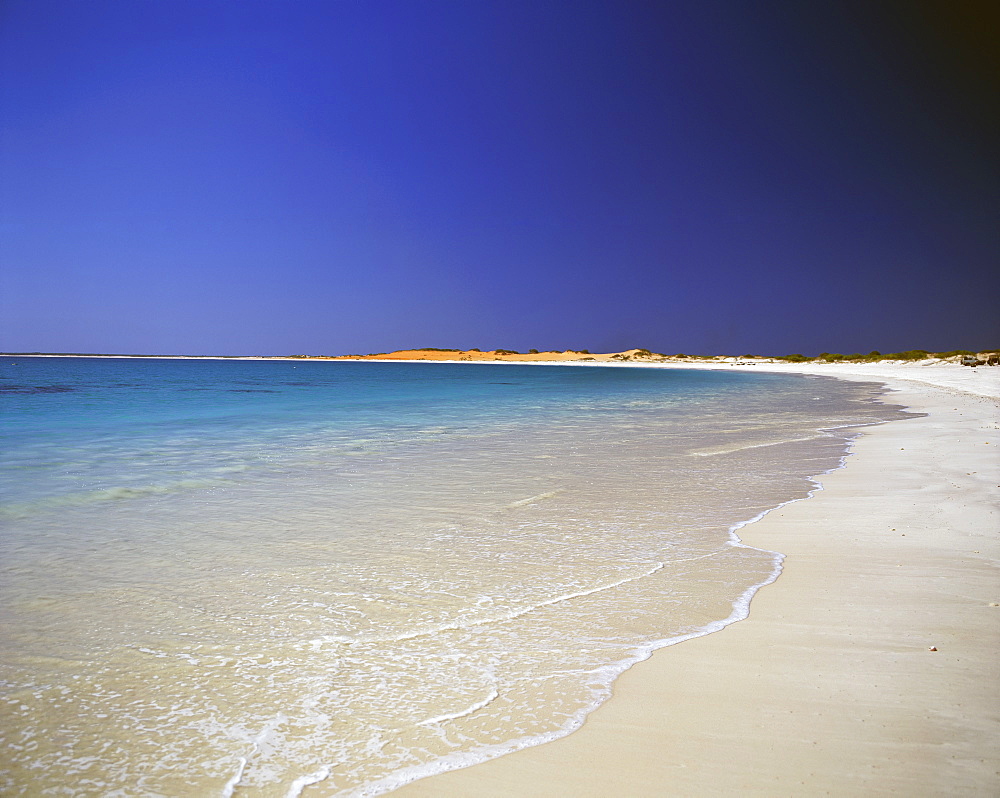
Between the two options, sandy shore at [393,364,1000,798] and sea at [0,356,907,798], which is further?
sea at [0,356,907,798]

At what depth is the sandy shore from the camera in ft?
6.73

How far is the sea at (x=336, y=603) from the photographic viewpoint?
2244 mm

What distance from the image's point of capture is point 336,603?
3.60 meters

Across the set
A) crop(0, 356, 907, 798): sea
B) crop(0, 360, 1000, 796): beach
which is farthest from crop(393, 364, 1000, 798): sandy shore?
crop(0, 356, 907, 798): sea

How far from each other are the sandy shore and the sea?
0.51ft

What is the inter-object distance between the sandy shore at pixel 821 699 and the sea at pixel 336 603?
0.16m

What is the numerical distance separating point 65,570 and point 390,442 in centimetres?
751

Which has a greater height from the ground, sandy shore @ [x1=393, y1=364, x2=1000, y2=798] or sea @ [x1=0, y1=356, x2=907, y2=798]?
sandy shore @ [x1=393, y1=364, x2=1000, y2=798]

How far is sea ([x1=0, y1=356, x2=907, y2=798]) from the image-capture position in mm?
2244

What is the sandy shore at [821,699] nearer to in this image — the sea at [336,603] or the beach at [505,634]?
the beach at [505,634]

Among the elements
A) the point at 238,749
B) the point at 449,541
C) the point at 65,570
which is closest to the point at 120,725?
the point at 238,749

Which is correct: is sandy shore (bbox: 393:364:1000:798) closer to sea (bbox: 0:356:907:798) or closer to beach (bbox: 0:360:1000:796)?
beach (bbox: 0:360:1000:796)

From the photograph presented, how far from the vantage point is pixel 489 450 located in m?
10.5

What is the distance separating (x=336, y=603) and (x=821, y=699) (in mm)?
2472
